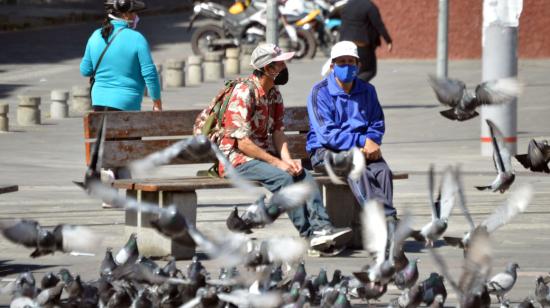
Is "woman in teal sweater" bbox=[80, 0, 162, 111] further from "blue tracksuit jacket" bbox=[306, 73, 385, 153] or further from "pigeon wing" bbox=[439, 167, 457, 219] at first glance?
"pigeon wing" bbox=[439, 167, 457, 219]

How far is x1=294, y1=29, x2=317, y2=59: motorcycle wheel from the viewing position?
29797 mm

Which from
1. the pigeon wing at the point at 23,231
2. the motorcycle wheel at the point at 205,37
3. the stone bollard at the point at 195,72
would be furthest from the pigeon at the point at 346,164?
the motorcycle wheel at the point at 205,37

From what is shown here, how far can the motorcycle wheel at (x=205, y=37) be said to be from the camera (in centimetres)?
3012

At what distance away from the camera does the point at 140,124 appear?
10.8 m

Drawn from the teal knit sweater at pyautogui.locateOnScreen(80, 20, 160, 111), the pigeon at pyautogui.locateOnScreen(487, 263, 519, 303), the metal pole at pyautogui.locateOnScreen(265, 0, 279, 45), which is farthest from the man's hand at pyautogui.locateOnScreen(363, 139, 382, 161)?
the metal pole at pyautogui.locateOnScreen(265, 0, 279, 45)

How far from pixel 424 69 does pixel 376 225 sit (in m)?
20.3

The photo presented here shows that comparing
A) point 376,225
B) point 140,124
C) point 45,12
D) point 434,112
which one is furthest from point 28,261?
point 45,12

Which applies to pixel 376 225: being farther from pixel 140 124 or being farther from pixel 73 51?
pixel 73 51

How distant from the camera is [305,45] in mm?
29984

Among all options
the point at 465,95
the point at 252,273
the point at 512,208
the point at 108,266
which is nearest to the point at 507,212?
the point at 512,208

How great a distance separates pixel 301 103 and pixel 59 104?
366cm

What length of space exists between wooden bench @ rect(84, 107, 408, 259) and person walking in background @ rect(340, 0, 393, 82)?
8.10 metres

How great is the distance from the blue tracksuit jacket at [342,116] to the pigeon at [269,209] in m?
1.06

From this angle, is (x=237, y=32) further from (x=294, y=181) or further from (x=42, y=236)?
(x=42, y=236)
